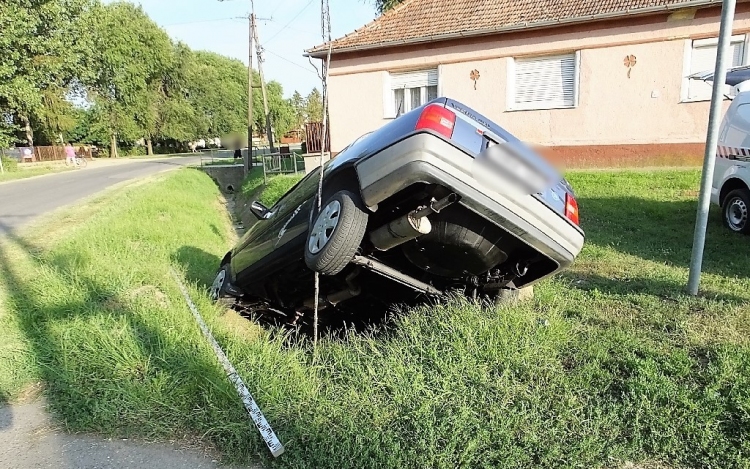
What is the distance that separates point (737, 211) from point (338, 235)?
21.2 ft

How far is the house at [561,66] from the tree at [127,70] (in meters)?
38.5

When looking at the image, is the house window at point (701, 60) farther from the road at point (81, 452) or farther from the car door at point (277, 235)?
the road at point (81, 452)

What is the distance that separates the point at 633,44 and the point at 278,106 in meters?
60.8

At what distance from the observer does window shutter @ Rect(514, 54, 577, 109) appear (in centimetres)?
1367

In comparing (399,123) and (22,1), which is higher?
(22,1)

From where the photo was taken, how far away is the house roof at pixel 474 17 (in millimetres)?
12750

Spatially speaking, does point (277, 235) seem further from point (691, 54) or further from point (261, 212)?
point (691, 54)

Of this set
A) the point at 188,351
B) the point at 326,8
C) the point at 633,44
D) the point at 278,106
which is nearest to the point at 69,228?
the point at 188,351

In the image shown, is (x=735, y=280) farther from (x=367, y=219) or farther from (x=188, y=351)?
(x=188, y=351)

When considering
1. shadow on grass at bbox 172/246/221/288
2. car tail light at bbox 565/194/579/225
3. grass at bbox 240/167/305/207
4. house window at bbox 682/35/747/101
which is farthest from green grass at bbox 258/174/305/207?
house window at bbox 682/35/747/101

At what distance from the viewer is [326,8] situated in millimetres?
3197

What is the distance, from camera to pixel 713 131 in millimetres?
4195

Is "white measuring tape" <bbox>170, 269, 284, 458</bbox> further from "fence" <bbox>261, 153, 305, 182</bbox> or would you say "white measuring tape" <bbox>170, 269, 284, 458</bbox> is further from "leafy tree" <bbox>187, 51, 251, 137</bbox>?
"leafy tree" <bbox>187, 51, 251, 137</bbox>

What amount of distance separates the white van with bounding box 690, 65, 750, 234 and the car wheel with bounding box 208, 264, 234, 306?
6723mm
